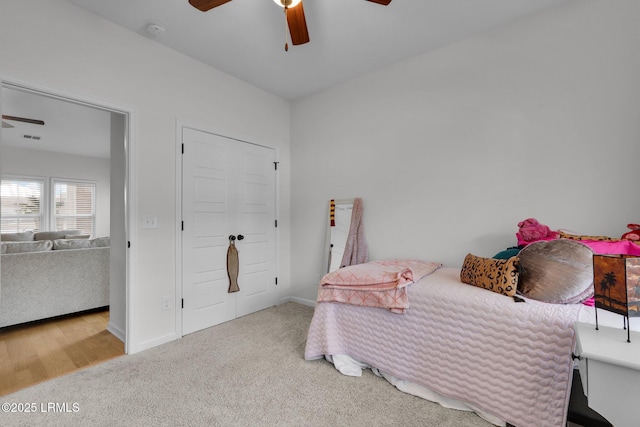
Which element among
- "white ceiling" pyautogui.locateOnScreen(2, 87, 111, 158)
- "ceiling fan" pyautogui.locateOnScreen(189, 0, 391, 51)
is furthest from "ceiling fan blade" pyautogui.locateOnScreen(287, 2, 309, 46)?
"white ceiling" pyautogui.locateOnScreen(2, 87, 111, 158)

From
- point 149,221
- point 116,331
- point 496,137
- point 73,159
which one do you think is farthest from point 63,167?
point 496,137

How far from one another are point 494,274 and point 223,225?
2537mm

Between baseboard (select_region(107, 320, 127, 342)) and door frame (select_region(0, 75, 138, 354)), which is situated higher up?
door frame (select_region(0, 75, 138, 354))

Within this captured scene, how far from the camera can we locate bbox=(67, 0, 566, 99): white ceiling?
6.91 ft

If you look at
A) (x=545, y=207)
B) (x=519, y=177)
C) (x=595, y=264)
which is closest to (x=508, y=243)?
(x=545, y=207)

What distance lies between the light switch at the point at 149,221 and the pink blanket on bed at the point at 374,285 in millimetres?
1595

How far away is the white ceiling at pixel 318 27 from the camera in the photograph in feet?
6.91

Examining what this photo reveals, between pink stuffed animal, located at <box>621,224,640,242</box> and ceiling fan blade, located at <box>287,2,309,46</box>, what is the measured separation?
235cm

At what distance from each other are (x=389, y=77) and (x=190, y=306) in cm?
307

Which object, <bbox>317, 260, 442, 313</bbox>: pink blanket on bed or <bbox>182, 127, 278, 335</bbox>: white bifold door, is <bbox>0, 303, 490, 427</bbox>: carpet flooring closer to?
<bbox>317, 260, 442, 313</bbox>: pink blanket on bed

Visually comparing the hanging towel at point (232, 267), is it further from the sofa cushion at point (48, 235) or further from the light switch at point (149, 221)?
the sofa cushion at point (48, 235)

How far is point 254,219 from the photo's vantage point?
3447 mm

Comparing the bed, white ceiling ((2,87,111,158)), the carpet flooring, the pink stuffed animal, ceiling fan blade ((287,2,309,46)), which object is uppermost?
white ceiling ((2,87,111,158))

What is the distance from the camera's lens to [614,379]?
0.85 meters
